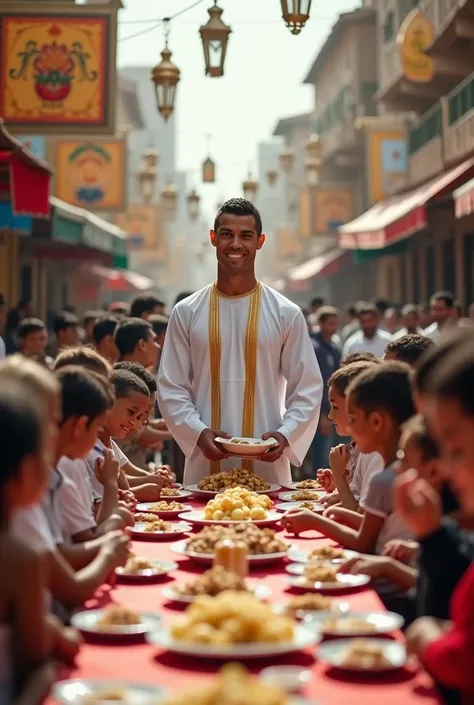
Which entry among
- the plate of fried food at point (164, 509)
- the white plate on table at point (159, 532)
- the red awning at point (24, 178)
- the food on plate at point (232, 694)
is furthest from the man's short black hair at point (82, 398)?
the red awning at point (24, 178)

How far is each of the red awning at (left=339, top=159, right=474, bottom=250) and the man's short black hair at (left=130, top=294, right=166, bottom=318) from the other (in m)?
5.55

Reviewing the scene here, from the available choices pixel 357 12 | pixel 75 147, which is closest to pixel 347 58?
pixel 357 12

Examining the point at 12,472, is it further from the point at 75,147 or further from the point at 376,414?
the point at 75,147

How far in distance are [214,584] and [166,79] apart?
35.0 ft

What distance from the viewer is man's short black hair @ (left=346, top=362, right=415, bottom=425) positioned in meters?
4.00

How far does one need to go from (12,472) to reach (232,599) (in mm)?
749

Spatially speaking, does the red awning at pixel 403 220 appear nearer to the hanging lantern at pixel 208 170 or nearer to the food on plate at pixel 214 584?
the hanging lantern at pixel 208 170

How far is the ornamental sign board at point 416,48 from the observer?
2288 centimetres

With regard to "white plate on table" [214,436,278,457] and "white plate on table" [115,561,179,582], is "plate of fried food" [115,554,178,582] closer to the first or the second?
"white plate on table" [115,561,179,582]

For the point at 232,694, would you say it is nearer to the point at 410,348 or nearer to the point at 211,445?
the point at 211,445

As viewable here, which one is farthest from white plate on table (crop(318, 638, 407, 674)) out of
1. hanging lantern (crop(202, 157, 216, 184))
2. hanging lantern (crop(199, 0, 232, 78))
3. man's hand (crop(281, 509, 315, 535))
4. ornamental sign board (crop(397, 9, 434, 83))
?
hanging lantern (crop(202, 157, 216, 184))

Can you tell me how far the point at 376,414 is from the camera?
13.2 feet

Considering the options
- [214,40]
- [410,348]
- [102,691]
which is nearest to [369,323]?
[214,40]

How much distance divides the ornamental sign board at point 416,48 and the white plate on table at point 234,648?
2110cm
